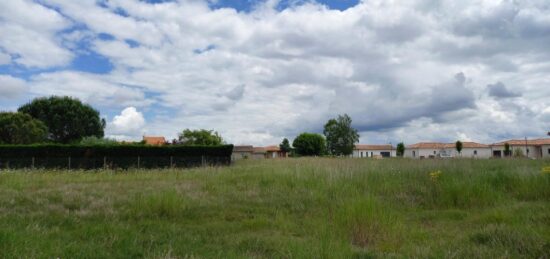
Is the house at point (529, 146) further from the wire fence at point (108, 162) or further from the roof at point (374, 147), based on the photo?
the wire fence at point (108, 162)

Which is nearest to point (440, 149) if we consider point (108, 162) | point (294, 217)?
point (108, 162)

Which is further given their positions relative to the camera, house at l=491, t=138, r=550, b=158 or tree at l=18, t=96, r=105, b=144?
house at l=491, t=138, r=550, b=158

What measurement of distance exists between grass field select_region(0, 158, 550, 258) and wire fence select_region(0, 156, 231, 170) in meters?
11.6

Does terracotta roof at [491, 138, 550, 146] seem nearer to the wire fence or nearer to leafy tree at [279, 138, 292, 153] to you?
leafy tree at [279, 138, 292, 153]

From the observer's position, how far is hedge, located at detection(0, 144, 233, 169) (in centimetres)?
2683

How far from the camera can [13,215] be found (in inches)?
321

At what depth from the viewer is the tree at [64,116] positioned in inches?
2424

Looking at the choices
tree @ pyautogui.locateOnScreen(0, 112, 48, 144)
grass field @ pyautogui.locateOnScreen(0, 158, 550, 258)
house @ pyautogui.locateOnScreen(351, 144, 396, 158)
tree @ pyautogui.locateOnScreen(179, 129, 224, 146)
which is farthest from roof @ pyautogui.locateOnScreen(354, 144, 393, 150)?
grass field @ pyautogui.locateOnScreen(0, 158, 550, 258)

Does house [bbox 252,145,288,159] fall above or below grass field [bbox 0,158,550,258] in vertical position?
above

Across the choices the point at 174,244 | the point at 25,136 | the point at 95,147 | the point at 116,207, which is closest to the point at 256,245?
the point at 174,244

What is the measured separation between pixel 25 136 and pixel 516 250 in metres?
52.5

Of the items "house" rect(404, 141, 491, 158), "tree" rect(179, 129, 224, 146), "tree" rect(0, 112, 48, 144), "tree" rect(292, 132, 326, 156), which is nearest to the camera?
"tree" rect(0, 112, 48, 144)

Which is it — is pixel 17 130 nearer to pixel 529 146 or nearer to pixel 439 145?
pixel 529 146

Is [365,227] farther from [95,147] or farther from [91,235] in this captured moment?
[95,147]
